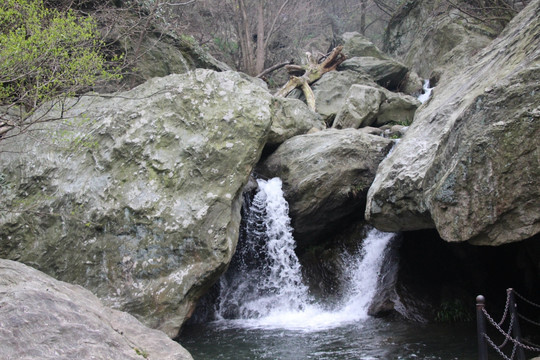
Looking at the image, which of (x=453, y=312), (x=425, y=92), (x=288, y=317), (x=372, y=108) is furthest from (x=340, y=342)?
(x=425, y=92)

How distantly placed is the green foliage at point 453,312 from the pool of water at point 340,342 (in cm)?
17

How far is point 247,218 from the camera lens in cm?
907

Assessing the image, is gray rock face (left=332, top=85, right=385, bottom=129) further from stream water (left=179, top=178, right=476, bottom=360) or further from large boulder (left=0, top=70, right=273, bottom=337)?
large boulder (left=0, top=70, right=273, bottom=337)

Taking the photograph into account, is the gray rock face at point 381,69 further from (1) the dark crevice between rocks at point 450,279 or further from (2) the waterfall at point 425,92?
(1) the dark crevice between rocks at point 450,279

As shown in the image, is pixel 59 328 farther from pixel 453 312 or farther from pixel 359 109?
pixel 359 109

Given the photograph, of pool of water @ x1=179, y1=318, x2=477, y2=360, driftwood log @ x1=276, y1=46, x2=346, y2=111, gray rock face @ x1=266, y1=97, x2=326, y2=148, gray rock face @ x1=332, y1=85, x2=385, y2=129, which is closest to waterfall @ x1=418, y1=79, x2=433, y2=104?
driftwood log @ x1=276, y1=46, x2=346, y2=111

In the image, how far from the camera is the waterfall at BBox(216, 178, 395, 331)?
8086 mm

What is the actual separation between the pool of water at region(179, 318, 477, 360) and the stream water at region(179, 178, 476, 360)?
1 cm

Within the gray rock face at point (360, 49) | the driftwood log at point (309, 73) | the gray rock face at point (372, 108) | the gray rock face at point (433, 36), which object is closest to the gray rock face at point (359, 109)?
the gray rock face at point (372, 108)

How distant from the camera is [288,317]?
26.3 ft

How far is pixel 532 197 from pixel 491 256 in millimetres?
3392

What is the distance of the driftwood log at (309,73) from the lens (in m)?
14.6

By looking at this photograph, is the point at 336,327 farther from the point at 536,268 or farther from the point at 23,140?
the point at 23,140

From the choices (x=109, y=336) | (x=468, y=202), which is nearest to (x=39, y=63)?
(x=109, y=336)
